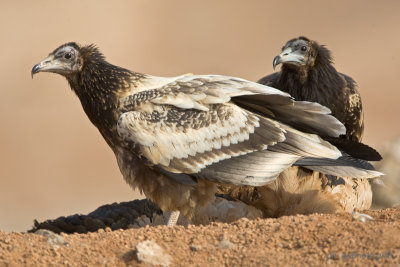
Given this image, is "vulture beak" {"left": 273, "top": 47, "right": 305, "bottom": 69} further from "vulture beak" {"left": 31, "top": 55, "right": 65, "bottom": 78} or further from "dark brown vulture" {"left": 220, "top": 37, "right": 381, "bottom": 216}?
"vulture beak" {"left": 31, "top": 55, "right": 65, "bottom": 78}

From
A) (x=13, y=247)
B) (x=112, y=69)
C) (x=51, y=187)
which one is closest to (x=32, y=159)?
(x=51, y=187)

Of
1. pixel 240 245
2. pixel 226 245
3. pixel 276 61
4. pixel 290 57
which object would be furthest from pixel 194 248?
pixel 290 57

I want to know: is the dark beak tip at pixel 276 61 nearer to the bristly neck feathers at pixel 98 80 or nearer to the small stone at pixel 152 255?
the bristly neck feathers at pixel 98 80

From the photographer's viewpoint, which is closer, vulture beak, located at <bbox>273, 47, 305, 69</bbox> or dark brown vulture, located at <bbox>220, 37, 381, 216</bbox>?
dark brown vulture, located at <bbox>220, 37, 381, 216</bbox>

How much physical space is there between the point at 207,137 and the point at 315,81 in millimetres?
2537

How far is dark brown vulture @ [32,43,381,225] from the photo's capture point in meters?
7.24

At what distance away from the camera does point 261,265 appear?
16.2 feet

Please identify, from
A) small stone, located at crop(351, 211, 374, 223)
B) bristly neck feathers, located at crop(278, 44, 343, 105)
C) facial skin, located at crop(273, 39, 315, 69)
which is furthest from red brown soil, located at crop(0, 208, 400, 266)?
facial skin, located at crop(273, 39, 315, 69)

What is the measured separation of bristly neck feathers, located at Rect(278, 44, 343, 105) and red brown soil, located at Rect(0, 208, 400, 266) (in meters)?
3.65

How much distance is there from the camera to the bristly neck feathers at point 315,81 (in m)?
9.30

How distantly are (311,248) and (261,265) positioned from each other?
46 centimetres

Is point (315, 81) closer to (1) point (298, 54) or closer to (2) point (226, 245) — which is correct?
(1) point (298, 54)

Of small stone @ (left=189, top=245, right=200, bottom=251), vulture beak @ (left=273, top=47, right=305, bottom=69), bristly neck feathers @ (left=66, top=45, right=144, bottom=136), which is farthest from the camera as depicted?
vulture beak @ (left=273, top=47, right=305, bottom=69)

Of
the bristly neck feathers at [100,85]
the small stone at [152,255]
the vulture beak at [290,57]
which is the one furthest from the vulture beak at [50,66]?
the small stone at [152,255]
